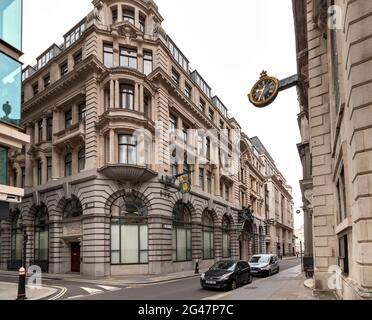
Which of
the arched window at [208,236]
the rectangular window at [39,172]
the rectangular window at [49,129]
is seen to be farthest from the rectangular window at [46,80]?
the arched window at [208,236]

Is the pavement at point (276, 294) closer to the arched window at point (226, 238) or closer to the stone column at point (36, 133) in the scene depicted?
the stone column at point (36, 133)

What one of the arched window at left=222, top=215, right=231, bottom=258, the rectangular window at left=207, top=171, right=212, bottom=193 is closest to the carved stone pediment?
the rectangular window at left=207, top=171, right=212, bottom=193

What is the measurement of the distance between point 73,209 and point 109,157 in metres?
5.61

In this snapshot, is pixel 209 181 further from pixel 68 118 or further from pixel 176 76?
pixel 68 118

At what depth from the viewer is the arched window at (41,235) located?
1226 inches

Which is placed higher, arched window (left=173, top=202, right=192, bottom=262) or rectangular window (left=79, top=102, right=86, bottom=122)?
rectangular window (left=79, top=102, right=86, bottom=122)

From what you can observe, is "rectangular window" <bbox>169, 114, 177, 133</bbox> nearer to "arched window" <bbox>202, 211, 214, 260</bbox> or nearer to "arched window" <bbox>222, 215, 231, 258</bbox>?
"arched window" <bbox>202, 211, 214, 260</bbox>

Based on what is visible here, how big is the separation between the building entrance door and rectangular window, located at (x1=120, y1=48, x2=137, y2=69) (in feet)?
47.0

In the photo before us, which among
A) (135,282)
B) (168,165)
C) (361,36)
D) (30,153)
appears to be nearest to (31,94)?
(30,153)

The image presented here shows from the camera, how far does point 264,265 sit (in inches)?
1057

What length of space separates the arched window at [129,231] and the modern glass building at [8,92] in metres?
8.26

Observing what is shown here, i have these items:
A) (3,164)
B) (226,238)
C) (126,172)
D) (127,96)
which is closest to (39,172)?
(126,172)

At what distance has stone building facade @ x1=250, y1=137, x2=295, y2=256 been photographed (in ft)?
238
